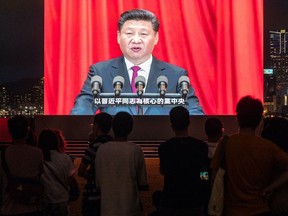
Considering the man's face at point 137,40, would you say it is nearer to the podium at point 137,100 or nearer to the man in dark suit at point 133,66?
the man in dark suit at point 133,66

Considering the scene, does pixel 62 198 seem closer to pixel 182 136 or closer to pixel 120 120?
pixel 120 120

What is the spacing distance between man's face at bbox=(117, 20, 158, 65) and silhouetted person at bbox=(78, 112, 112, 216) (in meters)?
10.0

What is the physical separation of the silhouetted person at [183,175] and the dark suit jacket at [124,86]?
33.0 ft

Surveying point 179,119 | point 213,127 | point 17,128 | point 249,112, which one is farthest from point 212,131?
point 17,128

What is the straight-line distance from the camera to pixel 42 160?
98.8 inches

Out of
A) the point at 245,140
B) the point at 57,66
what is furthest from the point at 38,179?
the point at 57,66

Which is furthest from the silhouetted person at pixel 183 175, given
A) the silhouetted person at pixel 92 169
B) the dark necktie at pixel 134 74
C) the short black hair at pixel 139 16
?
the short black hair at pixel 139 16

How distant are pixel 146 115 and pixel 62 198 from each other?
9987 millimetres

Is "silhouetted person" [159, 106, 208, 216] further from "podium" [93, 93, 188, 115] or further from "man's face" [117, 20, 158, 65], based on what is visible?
"man's face" [117, 20, 158, 65]

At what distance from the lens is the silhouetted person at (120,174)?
2.48m

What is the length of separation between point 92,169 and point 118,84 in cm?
974

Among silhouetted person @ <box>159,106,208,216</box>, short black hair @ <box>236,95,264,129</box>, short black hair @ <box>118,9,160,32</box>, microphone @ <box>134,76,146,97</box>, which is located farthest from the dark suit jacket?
short black hair @ <box>236,95,264,129</box>

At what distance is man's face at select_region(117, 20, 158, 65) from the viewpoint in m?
12.7

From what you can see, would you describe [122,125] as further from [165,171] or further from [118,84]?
[118,84]
